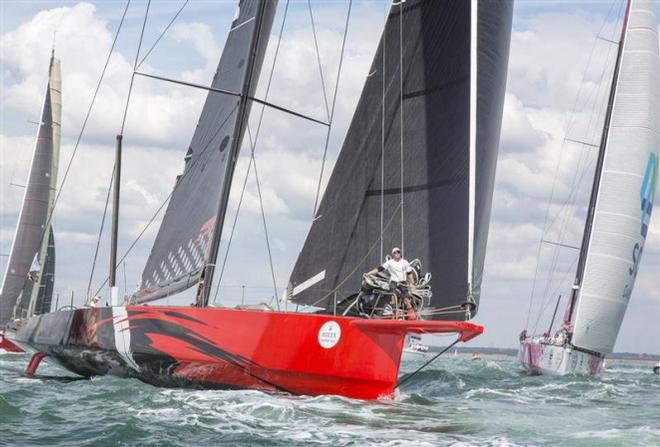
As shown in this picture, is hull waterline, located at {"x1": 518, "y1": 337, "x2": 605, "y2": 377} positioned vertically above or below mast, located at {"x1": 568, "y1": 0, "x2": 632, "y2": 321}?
below


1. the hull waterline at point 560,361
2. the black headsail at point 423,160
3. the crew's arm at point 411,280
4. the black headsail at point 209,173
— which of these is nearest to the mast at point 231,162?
the black headsail at point 209,173

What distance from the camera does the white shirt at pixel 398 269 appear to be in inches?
554

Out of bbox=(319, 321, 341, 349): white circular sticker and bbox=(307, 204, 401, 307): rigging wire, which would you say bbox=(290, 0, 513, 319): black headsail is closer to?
bbox=(307, 204, 401, 307): rigging wire

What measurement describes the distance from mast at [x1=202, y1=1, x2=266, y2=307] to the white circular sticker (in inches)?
77.2

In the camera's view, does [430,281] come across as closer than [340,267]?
Yes

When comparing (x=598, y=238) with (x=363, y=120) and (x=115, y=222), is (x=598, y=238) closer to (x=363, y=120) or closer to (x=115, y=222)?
(x=363, y=120)

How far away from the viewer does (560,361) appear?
102 ft

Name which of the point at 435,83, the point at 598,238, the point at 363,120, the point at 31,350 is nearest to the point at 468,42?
the point at 435,83

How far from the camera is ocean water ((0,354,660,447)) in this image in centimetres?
1077

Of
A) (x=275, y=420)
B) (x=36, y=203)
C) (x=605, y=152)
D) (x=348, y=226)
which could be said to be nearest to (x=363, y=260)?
(x=348, y=226)

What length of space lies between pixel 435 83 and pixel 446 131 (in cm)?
88

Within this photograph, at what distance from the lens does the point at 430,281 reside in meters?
14.7

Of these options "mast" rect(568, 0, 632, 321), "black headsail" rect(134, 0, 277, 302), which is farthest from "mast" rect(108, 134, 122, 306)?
"mast" rect(568, 0, 632, 321)

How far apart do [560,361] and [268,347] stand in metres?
19.5
